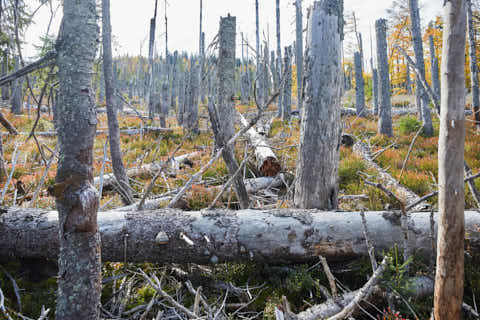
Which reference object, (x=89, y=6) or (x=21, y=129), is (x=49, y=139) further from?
(x=89, y=6)

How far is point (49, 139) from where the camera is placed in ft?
34.6

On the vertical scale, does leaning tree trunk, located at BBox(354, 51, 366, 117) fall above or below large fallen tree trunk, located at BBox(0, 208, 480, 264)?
above

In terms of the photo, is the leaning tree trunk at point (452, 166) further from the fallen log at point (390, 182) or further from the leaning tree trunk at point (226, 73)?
the leaning tree trunk at point (226, 73)

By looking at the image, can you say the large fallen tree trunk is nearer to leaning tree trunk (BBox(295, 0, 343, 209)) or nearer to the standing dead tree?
leaning tree trunk (BBox(295, 0, 343, 209))

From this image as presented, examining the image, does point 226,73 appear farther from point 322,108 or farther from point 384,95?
point 384,95

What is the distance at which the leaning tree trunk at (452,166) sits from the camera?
1437 mm

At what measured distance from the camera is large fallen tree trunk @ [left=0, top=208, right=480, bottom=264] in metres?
2.75

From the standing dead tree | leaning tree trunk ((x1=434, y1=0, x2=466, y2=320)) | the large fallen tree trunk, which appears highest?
the standing dead tree

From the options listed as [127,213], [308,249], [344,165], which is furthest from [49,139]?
[308,249]

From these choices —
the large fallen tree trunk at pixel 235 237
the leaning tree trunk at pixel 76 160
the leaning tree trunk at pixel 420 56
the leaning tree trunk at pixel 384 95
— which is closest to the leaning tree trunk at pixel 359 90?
the leaning tree trunk at pixel 384 95

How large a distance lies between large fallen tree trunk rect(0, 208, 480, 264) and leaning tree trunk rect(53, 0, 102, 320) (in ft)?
4.16

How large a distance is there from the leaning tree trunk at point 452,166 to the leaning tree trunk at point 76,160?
1.88 m

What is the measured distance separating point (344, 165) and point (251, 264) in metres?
4.05

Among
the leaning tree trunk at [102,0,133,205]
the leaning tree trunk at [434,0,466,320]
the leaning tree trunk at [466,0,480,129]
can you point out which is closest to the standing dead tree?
the leaning tree trunk at [102,0,133,205]
